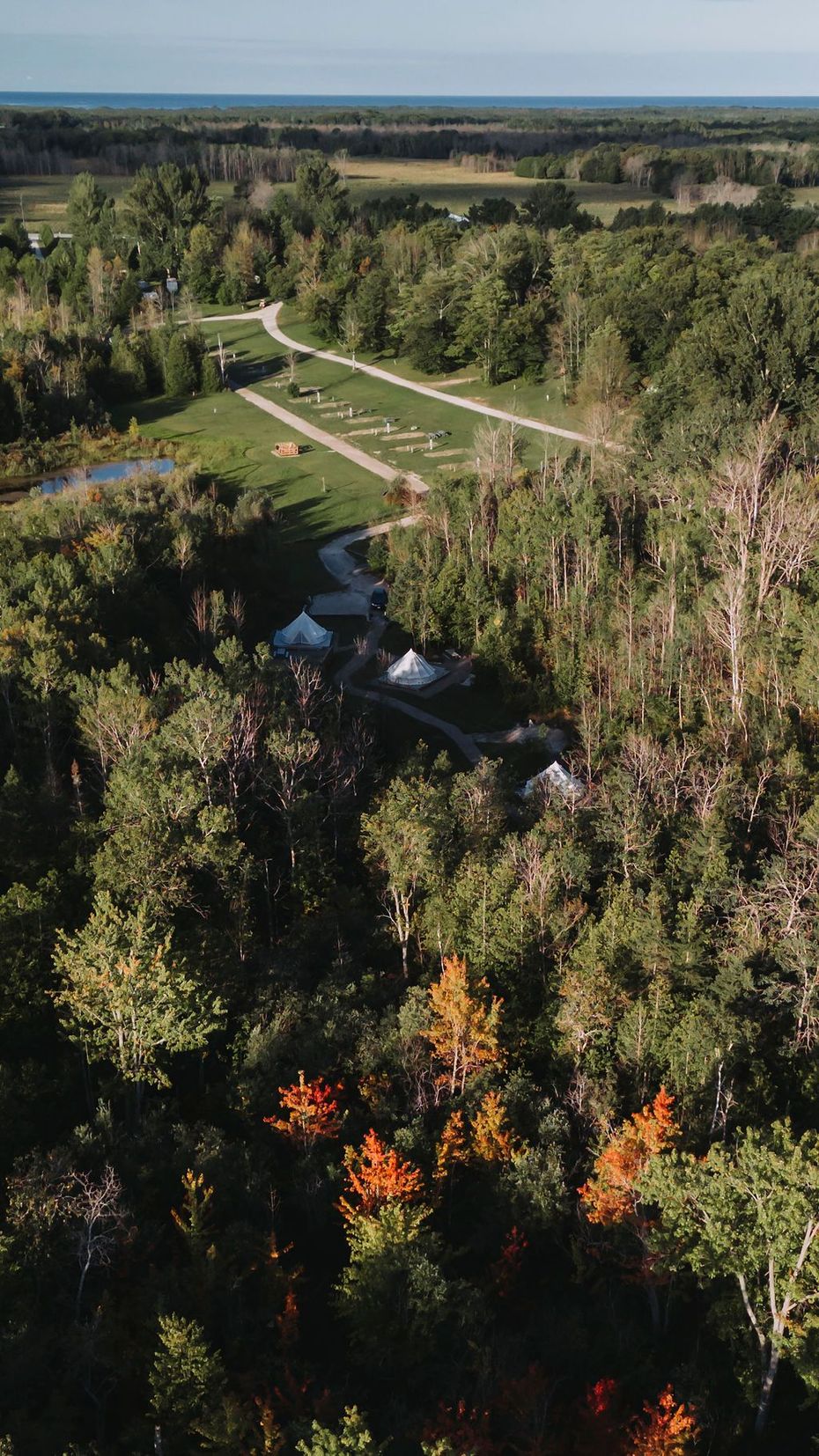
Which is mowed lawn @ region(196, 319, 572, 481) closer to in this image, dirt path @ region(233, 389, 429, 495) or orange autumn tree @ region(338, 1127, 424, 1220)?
dirt path @ region(233, 389, 429, 495)

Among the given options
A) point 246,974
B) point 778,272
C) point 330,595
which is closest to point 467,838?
point 246,974

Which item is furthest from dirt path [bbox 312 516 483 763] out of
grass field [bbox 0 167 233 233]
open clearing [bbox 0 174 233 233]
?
open clearing [bbox 0 174 233 233]

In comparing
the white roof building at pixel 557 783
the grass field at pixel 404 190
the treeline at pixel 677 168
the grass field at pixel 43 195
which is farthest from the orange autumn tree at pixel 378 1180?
the treeline at pixel 677 168

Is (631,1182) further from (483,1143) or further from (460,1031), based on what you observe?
(460,1031)

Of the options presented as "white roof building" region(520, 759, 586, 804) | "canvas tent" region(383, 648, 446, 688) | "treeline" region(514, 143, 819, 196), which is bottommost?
"canvas tent" region(383, 648, 446, 688)

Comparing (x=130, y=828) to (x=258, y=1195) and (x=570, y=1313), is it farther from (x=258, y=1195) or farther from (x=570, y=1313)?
(x=570, y=1313)

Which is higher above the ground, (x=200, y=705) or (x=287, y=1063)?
(x=200, y=705)
